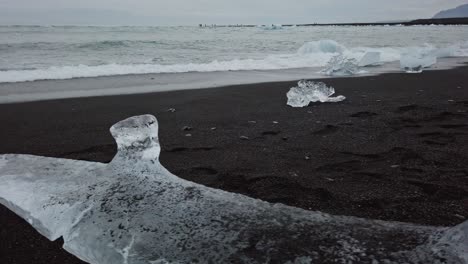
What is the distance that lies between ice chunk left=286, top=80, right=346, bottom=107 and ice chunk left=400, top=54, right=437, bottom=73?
5180mm

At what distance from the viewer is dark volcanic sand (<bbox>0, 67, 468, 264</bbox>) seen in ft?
6.44

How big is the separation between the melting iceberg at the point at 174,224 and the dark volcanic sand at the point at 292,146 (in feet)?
0.61

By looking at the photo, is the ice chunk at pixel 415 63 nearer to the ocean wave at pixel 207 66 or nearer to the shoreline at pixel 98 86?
the ocean wave at pixel 207 66

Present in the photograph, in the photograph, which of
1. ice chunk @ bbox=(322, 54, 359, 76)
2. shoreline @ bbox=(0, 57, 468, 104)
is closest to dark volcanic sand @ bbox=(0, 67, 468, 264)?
shoreline @ bbox=(0, 57, 468, 104)

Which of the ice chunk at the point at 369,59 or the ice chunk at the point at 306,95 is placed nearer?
the ice chunk at the point at 306,95

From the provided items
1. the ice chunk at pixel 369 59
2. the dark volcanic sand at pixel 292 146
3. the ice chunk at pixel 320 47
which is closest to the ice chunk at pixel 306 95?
the dark volcanic sand at pixel 292 146

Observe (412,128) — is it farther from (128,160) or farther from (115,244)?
(115,244)

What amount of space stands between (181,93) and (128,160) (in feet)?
13.4

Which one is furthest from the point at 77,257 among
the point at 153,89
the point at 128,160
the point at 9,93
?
the point at 9,93

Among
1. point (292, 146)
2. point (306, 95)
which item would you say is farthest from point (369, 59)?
point (292, 146)

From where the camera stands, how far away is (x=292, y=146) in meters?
3.04

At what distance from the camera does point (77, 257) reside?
151cm

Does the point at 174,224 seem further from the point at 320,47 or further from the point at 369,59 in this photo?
the point at 320,47

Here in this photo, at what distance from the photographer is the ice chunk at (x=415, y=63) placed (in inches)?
365
